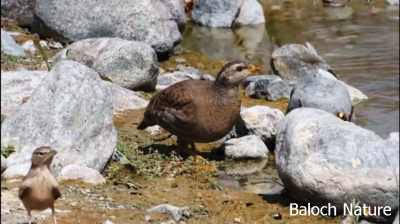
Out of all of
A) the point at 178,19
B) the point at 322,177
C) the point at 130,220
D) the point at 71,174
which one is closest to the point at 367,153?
the point at 322,177

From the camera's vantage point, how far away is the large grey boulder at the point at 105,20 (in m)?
14.0

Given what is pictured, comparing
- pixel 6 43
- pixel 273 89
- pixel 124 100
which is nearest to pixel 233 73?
pixel 124 100

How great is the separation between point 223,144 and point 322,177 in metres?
2.78

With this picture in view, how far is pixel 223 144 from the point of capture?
9367 millimetres

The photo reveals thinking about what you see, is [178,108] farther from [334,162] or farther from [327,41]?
[327,41]

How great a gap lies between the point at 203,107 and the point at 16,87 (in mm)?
2307

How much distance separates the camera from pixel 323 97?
9.92 metres

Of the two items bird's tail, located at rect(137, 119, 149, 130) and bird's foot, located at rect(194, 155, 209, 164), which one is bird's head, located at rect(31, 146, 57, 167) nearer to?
bird's foot, located at rect(194, 155, 209, 164)

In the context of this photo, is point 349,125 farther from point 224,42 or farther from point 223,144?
point 224,42

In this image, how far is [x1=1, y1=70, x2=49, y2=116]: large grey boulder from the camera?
910cm

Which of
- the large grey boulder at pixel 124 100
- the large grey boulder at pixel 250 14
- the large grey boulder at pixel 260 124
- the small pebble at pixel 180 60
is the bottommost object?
the large grey boulder at pixel 250 14

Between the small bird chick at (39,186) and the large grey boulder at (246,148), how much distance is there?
4126mm

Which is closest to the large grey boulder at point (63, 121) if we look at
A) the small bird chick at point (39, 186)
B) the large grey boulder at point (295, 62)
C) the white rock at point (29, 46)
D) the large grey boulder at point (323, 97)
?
the small bird chick at point (39, 186)

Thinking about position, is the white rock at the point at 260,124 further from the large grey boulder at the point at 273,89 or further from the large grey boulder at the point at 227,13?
the large grey boulder at the point at 227,13
